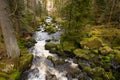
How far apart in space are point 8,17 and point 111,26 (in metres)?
10.8

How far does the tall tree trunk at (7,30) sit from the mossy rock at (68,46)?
4.37 m

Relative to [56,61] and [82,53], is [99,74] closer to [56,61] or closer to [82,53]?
[82,53]

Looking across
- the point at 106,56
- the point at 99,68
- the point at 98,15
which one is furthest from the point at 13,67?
the point at 98,15

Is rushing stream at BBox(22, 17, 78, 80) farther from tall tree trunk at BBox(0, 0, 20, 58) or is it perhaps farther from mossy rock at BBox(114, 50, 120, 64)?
mossy rock at BBox(114, 50, 120, 64)

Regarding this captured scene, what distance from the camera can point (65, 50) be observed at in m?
12.3

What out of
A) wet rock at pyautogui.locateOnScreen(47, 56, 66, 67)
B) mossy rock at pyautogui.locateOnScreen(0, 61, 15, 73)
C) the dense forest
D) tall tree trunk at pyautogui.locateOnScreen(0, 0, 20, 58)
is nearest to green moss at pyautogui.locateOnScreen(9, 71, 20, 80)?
the dense forest

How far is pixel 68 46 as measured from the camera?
12805 mm

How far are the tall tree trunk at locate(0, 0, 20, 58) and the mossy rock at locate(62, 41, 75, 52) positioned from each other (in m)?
4.37

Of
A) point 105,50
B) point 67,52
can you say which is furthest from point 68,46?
point 105,50

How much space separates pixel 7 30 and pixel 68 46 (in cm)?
593

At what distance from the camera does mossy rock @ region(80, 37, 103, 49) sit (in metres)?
12.2

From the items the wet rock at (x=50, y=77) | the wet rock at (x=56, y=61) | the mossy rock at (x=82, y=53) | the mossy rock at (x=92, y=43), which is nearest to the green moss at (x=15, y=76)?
the wet rock at (x=50, y=77)

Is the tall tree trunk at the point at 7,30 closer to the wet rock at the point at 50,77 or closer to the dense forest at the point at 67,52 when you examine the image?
the dense forest at the point at 67,52

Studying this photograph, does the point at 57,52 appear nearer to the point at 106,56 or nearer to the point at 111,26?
the point at 106,56
